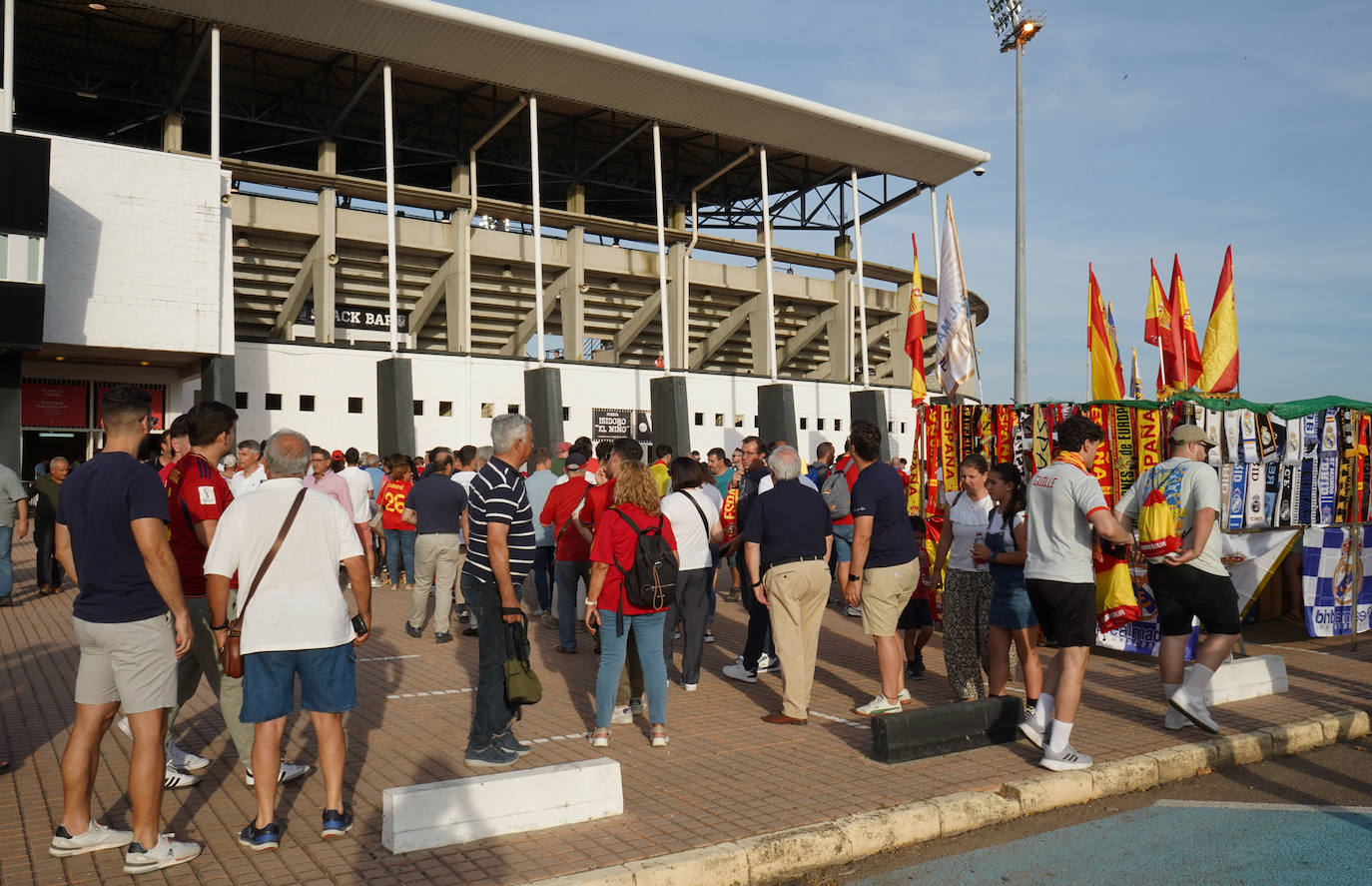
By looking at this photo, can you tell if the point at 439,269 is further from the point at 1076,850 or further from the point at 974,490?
the point at 1076,850

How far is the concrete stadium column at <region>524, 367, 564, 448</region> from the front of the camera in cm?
2942

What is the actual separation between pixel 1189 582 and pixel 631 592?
3.80m

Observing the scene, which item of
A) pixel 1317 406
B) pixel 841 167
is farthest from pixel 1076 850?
pixel 841 167

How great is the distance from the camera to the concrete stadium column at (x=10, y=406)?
2020 centimetres

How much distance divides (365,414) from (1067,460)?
80.2ft

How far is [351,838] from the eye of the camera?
191 inches

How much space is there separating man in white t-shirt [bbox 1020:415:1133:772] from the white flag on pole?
630 cm

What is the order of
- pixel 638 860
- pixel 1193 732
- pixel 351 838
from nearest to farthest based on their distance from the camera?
pixel 638 860 < pixel 351 838 < pixel 1193 732

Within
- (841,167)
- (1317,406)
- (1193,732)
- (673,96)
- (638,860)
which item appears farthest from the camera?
(841,167)

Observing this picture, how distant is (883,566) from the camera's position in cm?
723

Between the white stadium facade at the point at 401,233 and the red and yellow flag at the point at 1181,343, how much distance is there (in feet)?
59.1

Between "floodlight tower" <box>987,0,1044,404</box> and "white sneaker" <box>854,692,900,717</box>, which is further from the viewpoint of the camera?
"floodlight tower" <box>987,0,1044,404</box>

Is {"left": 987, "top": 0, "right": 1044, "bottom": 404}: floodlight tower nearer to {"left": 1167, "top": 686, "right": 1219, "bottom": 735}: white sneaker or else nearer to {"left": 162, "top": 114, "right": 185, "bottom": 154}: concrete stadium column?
{"left": 1167, "top": 686, "right": 1219, "bottom": 735}: white sneaker

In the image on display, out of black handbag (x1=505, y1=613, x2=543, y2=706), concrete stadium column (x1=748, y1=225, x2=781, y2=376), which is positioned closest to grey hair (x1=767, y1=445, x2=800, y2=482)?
black handbag (x1=505, y1=613, x2=543, y2=706)
